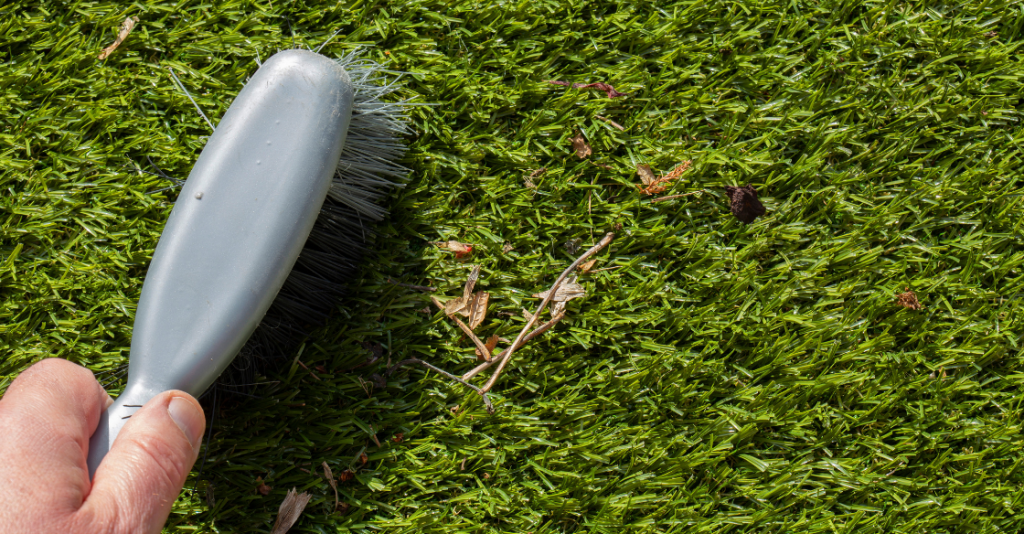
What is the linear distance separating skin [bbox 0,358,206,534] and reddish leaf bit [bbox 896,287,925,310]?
7.30 ft

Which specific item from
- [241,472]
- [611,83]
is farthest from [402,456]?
[611,83]

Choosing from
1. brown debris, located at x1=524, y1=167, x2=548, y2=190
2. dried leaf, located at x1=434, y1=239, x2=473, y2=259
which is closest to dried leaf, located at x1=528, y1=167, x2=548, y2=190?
brown debris, located at x1=524, y1=167, x2=548, y2=190

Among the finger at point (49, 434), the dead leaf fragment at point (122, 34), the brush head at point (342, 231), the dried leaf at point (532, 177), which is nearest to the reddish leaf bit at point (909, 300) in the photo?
the dried leaf at point (532, 177)

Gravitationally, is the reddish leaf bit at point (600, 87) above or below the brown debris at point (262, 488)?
above

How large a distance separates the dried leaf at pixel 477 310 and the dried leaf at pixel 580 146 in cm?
60

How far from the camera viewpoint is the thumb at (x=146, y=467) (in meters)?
1.55

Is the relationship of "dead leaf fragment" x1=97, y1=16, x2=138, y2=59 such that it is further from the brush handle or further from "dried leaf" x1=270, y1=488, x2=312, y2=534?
"dried leaf" x1=270, y1=488, x2=312, y2=534

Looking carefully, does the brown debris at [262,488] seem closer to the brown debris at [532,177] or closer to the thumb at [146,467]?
the thumb at [146,467]

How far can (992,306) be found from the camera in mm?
2367

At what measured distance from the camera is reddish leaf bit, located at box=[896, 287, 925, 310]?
7.59ft

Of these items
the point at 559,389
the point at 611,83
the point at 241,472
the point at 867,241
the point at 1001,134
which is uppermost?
the point at 611,83

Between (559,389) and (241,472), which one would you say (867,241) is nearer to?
(559,389)

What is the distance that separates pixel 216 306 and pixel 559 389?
106cm

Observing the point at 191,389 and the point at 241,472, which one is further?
the point at 241,472
